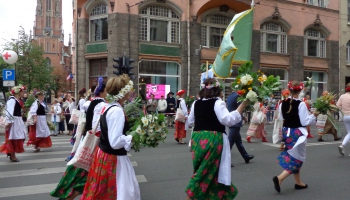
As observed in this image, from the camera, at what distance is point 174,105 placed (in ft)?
65.4

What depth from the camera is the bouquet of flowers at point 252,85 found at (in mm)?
4604

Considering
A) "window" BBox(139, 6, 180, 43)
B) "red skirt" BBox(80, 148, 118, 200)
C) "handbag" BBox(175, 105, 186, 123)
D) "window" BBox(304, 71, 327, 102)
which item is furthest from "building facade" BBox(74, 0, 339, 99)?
"red skirt" BBox(80, 148, 118, 200)

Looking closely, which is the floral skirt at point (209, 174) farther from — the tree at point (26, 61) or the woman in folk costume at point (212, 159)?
the tree at point (26, 61)

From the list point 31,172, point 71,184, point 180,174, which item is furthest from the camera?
point 31,172

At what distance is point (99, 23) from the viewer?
2258cm

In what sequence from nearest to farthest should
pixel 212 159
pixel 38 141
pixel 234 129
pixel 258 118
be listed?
pixel 212 159 < pixel 234 129 < pixel 38 141 < pixel 258 118

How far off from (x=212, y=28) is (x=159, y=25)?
3.94 metres

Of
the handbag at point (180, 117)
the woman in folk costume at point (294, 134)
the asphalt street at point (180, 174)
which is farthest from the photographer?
the handbag at point (180, 117)

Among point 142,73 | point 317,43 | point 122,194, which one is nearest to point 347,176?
point 122,194

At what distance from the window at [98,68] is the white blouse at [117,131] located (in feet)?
61.2

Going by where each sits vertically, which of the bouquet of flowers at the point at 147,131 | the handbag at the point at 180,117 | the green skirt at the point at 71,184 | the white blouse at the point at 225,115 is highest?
the white blouse at the point at 225,115

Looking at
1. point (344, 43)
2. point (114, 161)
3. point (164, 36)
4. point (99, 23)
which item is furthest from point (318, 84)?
point (114, 161)

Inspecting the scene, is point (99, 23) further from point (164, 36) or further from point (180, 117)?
point (180, 117)

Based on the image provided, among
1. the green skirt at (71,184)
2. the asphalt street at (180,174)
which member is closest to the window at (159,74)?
the asphalt street at (180,174)
